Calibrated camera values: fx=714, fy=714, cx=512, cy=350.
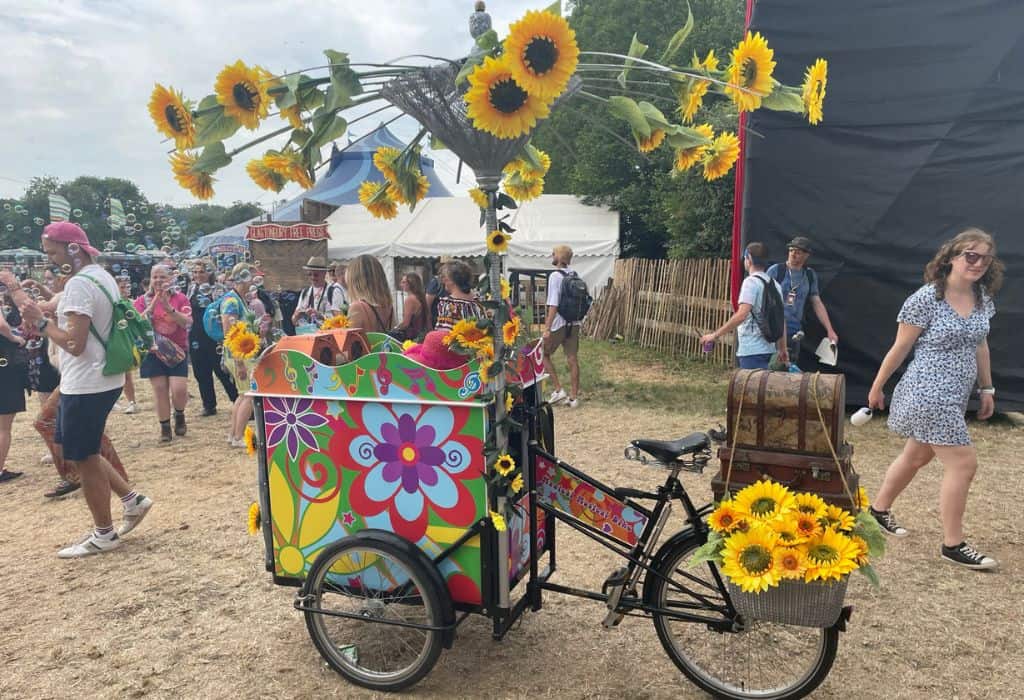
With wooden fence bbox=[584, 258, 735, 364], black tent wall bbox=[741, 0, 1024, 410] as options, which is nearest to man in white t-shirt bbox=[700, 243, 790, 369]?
black tent wall bbox=[741, 0, 1024, 410]

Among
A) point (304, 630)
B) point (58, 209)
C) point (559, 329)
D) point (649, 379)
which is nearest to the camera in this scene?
point (304, 630)

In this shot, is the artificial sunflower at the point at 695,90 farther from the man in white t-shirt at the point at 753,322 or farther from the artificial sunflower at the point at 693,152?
the man in white t-shirt at the point at 753,322

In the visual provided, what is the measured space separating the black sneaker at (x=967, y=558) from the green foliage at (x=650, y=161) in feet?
8.96

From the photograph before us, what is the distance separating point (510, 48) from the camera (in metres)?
1.94

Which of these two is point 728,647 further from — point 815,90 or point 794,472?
point 815,90

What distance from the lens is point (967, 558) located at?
12.1 feet

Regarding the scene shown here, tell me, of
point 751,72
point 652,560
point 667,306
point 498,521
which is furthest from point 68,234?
point 667,306

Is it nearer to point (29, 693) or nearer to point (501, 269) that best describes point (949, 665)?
point (501, 269)

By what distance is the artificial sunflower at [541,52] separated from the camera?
1.93 meters

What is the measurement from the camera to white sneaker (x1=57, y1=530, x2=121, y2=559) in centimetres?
413

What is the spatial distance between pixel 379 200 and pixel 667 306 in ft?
32.4

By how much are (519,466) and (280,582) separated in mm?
1102

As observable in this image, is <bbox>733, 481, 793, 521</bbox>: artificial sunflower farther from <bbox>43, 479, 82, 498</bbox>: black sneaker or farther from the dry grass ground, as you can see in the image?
<bbox>43, 479, 82, 498</bbox>: black sneaker

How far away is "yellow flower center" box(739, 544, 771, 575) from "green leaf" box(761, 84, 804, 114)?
1342mm
